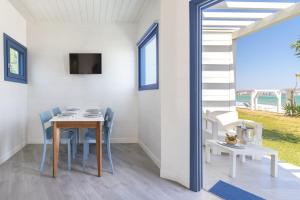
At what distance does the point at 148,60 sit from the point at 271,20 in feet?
7.44

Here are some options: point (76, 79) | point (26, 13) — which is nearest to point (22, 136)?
point (76, 79)

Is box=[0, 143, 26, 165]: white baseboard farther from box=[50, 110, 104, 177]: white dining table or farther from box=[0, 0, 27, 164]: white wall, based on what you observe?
box=[50, 110, 104, 177]: white dining table

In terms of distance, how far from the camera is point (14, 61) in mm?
4230

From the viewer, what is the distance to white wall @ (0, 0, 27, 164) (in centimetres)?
354

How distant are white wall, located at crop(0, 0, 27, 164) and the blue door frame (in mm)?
2857

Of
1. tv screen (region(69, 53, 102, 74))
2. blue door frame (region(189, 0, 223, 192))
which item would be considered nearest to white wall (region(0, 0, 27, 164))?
tv screen (region(69, 53, 102, 74))

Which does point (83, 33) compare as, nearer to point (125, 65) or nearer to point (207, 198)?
point (125, 65)

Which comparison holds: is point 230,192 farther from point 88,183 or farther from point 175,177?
point 88,183

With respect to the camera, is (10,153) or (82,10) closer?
→ (10,153)

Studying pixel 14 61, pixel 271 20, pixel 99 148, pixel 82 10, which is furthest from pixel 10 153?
pixel 271 20

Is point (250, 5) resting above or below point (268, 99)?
above

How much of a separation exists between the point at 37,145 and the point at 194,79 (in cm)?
366

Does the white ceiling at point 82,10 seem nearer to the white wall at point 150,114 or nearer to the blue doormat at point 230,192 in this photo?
the white wall at point 150,114

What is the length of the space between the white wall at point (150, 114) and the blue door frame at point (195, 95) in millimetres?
921
